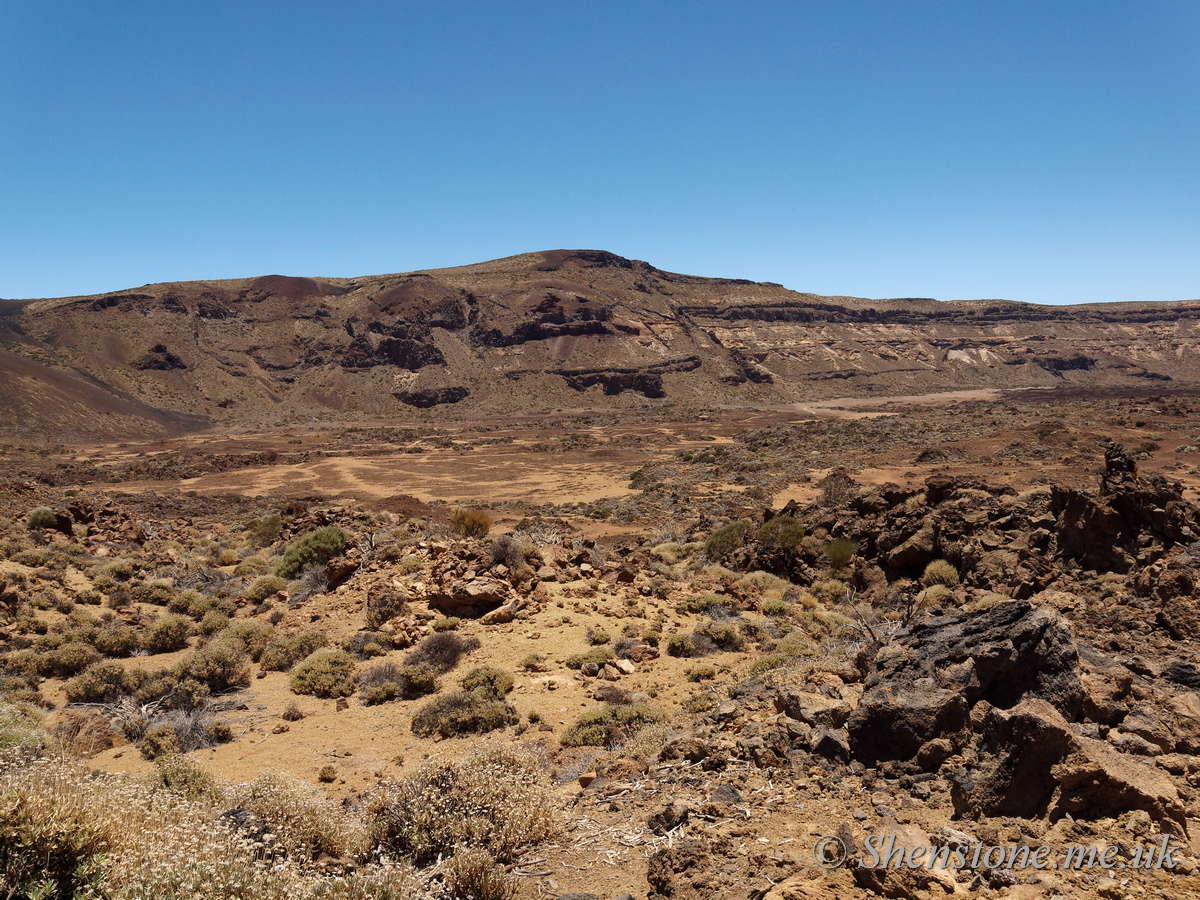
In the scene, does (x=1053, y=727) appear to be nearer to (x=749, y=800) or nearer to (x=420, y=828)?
(x=749, y=800)

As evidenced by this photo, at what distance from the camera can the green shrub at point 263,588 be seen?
1290 centimetres

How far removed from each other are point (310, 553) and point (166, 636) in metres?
3.95

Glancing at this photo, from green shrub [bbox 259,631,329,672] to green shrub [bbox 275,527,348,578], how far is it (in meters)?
3.84

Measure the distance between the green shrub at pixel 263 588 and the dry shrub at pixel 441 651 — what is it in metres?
4.97

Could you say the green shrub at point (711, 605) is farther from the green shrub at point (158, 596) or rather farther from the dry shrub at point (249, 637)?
the green shrub at point (158, 596)

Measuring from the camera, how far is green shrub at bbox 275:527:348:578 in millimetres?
14461

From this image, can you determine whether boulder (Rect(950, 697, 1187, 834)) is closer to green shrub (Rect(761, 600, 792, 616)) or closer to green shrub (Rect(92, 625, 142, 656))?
green shrub (Rect(761, 600, 792, 616))

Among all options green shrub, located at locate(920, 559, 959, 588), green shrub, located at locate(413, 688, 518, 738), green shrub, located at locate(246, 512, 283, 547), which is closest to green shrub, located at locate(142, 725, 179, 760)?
green shrub, located at locate(413, 688, 518, 738)

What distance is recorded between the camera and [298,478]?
39.3 meters

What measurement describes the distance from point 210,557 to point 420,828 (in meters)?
16.0

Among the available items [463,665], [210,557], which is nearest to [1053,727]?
[463,665]

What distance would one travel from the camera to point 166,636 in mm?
10797

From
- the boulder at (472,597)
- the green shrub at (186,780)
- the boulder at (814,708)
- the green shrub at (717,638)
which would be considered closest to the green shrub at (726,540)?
the green shrub at (717,638)

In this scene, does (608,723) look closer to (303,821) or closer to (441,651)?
(303,821)
